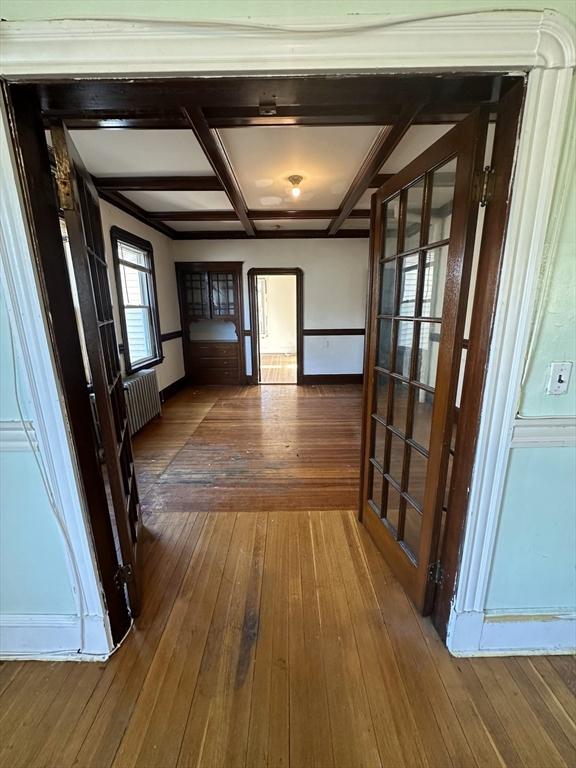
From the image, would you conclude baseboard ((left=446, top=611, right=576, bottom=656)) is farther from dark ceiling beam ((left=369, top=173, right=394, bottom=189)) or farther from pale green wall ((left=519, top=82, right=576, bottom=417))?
dark ceiling beam ((left=369, top=173, right=394, bottom=189))

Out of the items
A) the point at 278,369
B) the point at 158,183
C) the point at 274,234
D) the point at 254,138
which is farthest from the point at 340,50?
the point at 278,369

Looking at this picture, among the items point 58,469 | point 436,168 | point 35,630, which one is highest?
point 436,168

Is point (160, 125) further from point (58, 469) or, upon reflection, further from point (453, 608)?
point (453, 608)

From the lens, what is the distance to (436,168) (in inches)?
51.4

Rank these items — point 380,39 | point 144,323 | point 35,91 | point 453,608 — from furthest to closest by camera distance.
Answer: point 144,323
point 453,608
point 35,91
point 380,39

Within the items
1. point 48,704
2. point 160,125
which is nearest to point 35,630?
point 48,704

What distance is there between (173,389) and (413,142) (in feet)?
15.5

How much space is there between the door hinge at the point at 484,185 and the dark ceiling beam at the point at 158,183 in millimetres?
2731

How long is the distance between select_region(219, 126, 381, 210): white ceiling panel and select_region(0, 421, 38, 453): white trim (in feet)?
7.27

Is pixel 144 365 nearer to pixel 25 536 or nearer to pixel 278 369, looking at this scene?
pixel 25 536

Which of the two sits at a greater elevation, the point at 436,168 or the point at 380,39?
the point at 380,39

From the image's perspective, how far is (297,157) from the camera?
2682 millimetres

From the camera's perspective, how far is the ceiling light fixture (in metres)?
3.08

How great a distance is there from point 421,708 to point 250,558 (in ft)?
3.40
